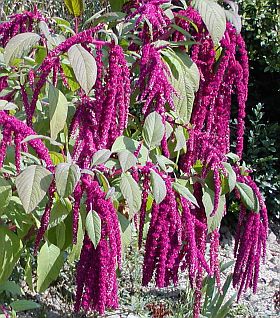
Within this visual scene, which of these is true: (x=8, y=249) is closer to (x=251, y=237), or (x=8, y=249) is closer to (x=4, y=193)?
(x=4, y=193)

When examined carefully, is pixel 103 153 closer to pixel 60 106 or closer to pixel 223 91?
pixel 60 106

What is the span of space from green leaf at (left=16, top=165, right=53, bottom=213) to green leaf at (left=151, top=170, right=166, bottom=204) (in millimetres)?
227

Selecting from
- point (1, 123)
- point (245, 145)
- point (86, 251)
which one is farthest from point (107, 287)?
point (245, 145)

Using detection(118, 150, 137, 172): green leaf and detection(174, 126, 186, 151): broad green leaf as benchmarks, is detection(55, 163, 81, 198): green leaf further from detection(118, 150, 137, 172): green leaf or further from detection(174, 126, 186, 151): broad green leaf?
detection(174, 126, 186, 151): broad green leaf

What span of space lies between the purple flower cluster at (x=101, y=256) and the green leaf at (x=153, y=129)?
184mm

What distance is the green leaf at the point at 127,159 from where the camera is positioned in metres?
1.36

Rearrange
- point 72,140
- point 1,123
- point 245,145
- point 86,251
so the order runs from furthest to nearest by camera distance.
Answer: point 245,145, point 72,140, point 86,251, point 1,123

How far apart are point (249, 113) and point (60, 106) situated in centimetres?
358

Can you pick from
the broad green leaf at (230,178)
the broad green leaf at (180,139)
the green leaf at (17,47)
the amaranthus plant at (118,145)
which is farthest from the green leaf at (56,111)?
the broad green leaf at (230,178)

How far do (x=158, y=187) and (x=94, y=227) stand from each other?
17 cm

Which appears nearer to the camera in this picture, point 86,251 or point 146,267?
point 86,251

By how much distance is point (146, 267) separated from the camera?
153 cm

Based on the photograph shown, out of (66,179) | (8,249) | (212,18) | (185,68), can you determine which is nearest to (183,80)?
(185,68)

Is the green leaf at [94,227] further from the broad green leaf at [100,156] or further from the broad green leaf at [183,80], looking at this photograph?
the broad green leaf at [183,80]
